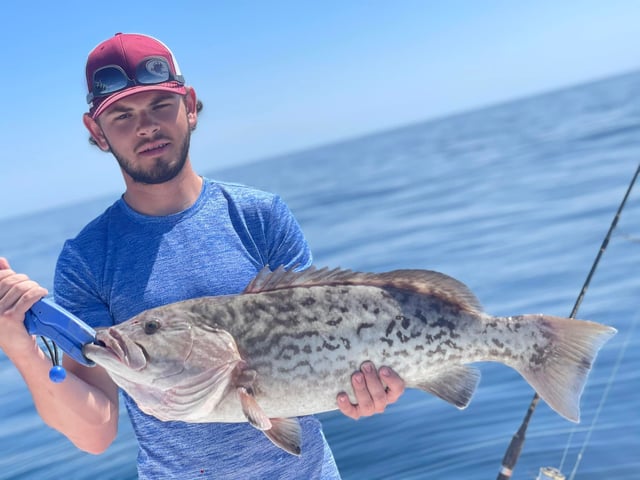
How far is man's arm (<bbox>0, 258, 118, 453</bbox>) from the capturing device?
258 cm

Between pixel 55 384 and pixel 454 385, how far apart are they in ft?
5.42

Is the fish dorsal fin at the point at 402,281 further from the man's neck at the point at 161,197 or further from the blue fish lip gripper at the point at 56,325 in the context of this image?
the blue fish lip gripper at the point at 56,325

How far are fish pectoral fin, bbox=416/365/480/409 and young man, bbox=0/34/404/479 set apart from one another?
8.0 inches

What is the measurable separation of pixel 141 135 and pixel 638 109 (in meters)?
43.1

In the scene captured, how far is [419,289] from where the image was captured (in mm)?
3088

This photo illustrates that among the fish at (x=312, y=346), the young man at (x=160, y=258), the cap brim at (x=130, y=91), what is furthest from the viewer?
the cap brim at (x=130, y=91)

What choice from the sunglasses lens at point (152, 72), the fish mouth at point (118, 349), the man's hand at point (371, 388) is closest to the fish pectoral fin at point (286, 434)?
the man's hand at point (371, 388)

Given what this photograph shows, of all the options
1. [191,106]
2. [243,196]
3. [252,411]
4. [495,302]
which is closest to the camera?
[252,411]

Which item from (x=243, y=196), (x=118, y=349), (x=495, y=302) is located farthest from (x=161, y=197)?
(x=495, y=302)

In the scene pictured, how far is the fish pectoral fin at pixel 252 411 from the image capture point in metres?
2.66

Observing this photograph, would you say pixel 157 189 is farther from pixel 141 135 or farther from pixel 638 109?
pixel 638 109

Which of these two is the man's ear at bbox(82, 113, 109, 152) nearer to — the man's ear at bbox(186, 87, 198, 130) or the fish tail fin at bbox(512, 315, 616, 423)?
the man's ear at bbox(186, 87, 198, 130)

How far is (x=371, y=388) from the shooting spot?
113 inches

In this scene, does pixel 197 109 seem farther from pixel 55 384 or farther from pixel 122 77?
pixel 55 384
